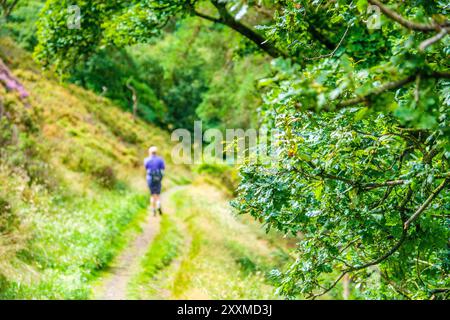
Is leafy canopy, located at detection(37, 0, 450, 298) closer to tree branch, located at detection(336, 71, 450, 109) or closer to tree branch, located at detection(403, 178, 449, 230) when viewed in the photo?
tree branch, located at detection(403, 178, 449, 230)

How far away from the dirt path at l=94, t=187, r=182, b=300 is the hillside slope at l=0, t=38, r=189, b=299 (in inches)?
10.3

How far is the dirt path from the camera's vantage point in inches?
329

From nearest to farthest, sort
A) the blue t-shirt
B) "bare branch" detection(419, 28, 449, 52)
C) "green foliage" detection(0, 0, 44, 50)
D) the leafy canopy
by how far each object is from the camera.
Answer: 1. "bare branch" detection(419, 28, 449, 52)
2. the leafy canopy
3. the blue t-shirt
4. "green foliage" detection(0, 0, 44, 50)

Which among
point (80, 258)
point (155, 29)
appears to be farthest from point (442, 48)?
point (80, 258)

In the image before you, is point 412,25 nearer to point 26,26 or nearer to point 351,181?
point 351,181

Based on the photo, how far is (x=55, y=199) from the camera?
1192 cm

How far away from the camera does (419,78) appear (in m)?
1.90

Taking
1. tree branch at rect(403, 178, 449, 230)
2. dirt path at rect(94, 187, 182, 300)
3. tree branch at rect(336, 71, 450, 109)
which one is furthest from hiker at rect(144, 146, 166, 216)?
tree branch at rect(336, 71, 450, 109)

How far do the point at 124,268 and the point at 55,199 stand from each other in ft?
9.79

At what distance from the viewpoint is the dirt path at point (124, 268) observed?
835 cm

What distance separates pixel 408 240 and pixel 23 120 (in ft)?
44.7

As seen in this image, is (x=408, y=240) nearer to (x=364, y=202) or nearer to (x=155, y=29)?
(x=364, y=202)

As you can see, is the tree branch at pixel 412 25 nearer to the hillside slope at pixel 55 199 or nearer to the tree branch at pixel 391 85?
the tree branch at pixel 391 85

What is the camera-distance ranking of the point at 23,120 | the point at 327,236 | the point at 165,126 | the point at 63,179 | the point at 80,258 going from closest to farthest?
the point at 327,236 → the point at 80,258 → the point at 63,179 → the point at 23,120 → the point at 165,126
